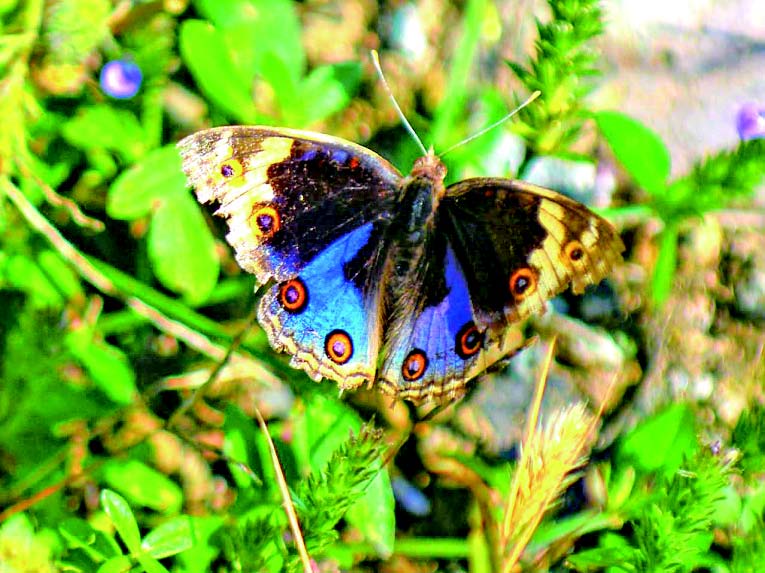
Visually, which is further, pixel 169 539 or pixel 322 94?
pixel 322 94

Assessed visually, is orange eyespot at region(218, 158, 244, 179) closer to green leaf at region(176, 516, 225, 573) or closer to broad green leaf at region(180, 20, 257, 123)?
broad green leaf at region(180, 20, 257, 123)

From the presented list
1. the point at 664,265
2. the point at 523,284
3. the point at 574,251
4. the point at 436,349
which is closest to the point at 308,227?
the point at 436,349

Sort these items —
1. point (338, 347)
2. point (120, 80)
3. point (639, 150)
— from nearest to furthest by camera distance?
point (338, 347) → point (639, 150) → point (120, 80)

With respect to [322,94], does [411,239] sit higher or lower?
lower

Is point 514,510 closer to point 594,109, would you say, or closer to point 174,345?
point 174,345

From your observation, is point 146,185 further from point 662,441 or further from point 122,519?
point 662,441

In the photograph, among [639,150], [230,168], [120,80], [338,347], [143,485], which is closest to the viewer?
[230,168]

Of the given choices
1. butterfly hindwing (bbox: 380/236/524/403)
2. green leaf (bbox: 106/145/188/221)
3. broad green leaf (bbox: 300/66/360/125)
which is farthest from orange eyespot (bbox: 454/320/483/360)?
green leaf (bbox: 106/145/188/221)

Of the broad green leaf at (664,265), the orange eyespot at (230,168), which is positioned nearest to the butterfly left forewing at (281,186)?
the orange eyespot at (230,168)
